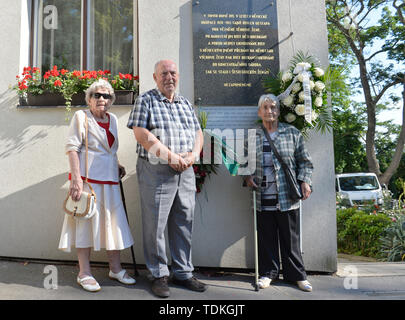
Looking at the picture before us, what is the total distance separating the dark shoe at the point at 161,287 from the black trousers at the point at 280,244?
106 cm

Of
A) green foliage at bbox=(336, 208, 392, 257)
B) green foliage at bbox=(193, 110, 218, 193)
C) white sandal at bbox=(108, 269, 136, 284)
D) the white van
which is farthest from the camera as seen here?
the white van

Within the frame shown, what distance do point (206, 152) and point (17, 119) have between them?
7.84ft

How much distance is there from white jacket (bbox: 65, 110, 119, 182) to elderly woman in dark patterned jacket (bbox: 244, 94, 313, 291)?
1434 mm

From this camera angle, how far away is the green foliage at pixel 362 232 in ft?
21.5

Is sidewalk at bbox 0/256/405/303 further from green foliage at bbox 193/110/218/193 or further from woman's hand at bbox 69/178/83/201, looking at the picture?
green foliage at bbox 193/110/218/193

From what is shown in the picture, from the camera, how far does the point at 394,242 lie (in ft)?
19.3

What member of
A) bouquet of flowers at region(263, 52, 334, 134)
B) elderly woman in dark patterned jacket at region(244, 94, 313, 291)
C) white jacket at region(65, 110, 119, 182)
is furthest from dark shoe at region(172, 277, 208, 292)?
bouquet of flowers at region(263, 52, 334, 134)

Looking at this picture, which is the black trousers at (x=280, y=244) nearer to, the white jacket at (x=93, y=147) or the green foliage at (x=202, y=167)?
the green foliage at (x=202, y=167)

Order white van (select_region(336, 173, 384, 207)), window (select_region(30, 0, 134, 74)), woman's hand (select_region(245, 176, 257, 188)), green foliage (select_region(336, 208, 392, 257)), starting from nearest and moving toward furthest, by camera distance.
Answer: woman's hand (select_region(245, 176, 257, 188)), window (select_region(30, 0, 134, 74)), green foliage (select_region(336, 208, 392, 257)), white van (select_region(336, 173, 384, 207))

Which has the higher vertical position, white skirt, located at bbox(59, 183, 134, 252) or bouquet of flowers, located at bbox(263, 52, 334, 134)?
bouquet of flowers, located at bbox(263, 52, 334, 134)

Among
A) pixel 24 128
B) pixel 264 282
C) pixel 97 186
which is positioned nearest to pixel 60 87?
pixel 24 128

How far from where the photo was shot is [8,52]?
429 centimetres

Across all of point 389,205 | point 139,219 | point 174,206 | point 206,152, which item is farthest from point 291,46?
point 389,205

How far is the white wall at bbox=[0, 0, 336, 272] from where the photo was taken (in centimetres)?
403
